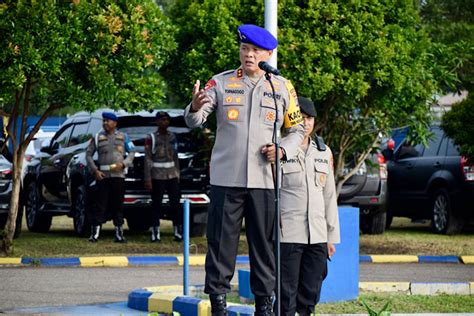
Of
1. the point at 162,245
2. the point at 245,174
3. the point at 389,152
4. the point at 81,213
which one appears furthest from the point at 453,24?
the point at 245,174

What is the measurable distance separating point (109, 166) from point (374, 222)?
516 centimetres

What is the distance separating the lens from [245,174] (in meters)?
8.58

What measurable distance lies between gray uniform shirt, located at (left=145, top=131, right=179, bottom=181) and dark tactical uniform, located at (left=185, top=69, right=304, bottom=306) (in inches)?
398

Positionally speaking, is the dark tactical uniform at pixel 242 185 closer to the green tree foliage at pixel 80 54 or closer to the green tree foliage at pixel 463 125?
the green tree foliage at pixel 80 54

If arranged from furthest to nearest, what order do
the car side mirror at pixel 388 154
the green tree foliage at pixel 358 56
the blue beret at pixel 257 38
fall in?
the car side mirror at pixel 388 154 → the green tree foliage at pixel 358 56 → the blue beret at pixel 257 38

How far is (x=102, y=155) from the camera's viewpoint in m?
19.0

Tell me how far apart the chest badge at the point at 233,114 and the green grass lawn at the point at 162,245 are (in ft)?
26.0

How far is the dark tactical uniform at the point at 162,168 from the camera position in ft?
61.7

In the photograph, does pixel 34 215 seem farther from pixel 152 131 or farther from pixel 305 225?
pixel 305 225

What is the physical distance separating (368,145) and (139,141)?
3.44 m

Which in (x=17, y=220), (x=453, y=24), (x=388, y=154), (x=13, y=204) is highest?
(x=453, y=24)

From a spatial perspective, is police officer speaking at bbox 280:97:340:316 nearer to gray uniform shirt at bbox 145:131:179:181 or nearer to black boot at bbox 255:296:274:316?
black boot at bbox 255:296:274:316

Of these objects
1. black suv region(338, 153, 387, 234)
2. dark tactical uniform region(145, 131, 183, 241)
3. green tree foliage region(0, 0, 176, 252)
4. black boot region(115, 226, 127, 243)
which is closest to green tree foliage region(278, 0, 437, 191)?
green tree foliage region(0, 0, 176, 252)

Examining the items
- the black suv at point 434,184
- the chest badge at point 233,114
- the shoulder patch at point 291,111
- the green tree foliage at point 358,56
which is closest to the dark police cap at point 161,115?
the green tree foliage at point 358,56
